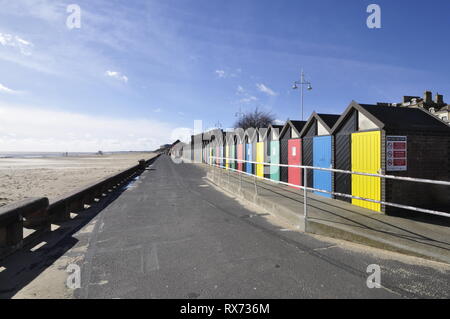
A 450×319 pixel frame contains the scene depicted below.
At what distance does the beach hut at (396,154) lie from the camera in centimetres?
616

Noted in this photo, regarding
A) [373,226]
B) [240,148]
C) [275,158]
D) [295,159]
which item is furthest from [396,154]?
[240,148]

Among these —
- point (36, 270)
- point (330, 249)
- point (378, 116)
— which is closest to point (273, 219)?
point (330, 249)

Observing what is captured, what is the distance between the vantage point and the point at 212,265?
3688 millimetres

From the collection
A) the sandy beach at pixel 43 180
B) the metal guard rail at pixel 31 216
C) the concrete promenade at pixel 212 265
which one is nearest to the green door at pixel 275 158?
the concrete promenade at pixel 212 265

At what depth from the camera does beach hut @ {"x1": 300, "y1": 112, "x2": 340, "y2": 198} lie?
330 inches

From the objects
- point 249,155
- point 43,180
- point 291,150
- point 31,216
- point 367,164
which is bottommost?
point 43,180

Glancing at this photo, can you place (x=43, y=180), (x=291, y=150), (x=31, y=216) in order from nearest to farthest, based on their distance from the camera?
(x=31, y=216) < (x=291, y=150) < (x=43, y=180)

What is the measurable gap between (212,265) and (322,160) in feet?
21.0

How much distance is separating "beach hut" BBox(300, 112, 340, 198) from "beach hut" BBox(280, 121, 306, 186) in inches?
18.1

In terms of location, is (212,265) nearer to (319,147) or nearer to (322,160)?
(322,160)

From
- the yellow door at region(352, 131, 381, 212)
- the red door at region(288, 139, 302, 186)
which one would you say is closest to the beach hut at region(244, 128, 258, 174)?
the red door at region(288, 139, 302, 186)

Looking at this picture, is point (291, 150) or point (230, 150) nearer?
point (291, 150)

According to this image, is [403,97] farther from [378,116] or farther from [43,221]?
[43,221]

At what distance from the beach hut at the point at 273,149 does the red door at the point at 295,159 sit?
1.16 meters
